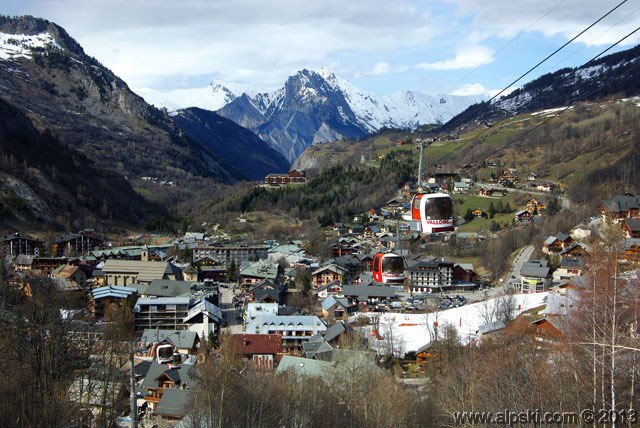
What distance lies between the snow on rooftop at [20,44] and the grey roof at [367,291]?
5750 inches

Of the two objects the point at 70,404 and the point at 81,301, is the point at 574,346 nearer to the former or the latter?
the point at 70,404

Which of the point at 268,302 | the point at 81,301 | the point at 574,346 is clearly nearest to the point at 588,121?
the point at 268,302

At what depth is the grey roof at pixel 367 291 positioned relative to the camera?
165 feet

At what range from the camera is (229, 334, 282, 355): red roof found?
115 feet

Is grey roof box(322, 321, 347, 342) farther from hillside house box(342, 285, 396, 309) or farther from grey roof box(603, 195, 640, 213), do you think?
grey roof box(603, 195, 640, 213)

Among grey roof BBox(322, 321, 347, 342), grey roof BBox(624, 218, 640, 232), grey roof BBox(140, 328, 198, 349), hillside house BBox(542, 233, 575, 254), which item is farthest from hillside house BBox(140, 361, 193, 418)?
grey roof BBox(624, 218, 640, 232)

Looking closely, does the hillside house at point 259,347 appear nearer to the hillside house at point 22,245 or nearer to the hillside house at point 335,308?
the hillside house at point 335,308

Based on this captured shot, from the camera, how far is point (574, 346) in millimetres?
20781

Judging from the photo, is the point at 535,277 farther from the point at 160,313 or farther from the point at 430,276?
the point at 160,313

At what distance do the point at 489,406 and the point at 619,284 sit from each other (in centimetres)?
513

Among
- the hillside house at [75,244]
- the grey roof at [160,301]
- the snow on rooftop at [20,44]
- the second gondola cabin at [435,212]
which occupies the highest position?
the snow on rooftop at [20,44]

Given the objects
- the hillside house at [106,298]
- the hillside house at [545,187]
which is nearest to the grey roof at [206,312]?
the hillside house at [106,298]

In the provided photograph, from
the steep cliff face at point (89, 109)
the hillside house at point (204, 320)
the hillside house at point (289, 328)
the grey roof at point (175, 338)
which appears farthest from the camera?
the steep cliff face at point (89, 109)

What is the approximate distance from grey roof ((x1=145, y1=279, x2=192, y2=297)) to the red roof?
13512 millimetres
